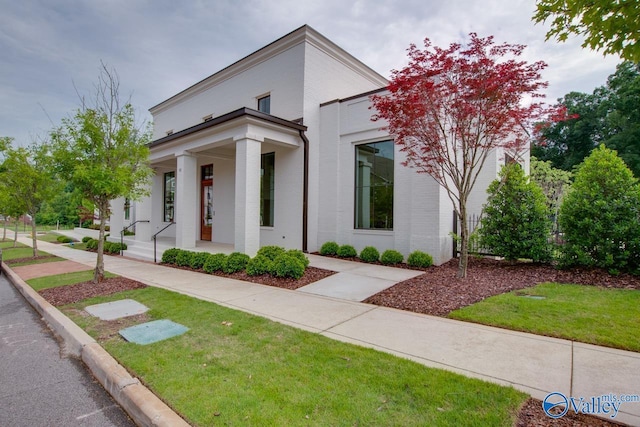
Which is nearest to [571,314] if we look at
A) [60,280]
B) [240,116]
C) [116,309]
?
[116,309]

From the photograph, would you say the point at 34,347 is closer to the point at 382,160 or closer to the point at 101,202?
the point at 101,202

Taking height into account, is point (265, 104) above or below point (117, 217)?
above

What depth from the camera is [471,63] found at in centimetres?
650

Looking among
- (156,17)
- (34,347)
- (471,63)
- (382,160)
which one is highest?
(156,17)

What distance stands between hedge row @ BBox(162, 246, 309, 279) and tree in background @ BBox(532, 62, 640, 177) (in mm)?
23928

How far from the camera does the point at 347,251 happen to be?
10.2m

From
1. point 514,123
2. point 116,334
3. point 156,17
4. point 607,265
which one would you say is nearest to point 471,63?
point 514,123

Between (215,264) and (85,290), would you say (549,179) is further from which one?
(85,290)

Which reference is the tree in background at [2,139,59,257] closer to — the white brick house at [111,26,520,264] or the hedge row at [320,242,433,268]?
the white brick house at [111,26,520,264]

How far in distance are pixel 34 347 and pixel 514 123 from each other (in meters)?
9.09

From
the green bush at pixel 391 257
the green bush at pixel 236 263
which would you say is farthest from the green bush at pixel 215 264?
the green bush at pixel 391 257

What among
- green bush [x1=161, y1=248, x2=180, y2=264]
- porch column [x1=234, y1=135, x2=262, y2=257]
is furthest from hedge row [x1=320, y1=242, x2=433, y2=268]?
green bush [x1=161, y1=248, x2=180, y2=264]

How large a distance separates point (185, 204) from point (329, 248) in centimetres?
540

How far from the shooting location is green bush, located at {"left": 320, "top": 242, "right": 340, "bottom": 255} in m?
10.6
